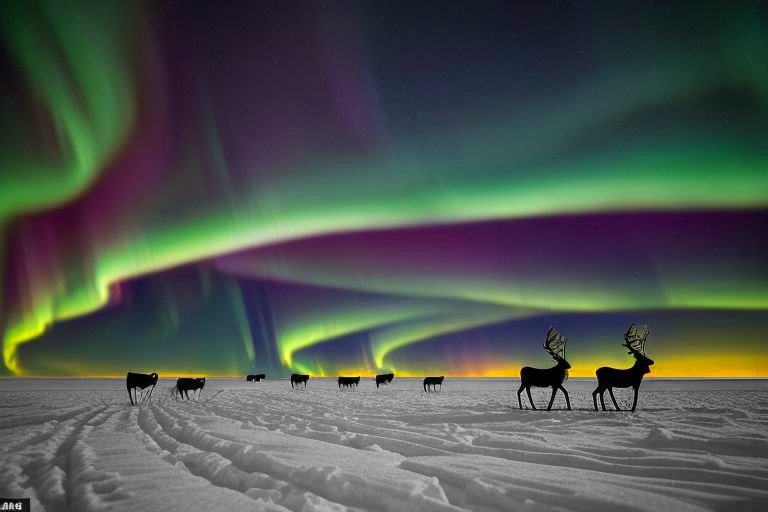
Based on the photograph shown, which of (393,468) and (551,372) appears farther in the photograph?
(551,372)

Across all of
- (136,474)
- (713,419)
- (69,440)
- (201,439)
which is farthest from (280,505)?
(713,419)

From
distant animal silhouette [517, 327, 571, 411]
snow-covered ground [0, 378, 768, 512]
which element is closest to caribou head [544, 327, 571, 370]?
distant animal silhouette [517, 327, 571, 411]

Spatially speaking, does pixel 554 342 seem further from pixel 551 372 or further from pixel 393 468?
pixel 393 468

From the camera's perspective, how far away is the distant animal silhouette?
13524 mm

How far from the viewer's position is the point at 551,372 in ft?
44.8

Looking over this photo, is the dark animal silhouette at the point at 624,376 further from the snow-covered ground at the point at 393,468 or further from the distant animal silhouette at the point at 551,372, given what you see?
the snow-covered ground at the point at 393,468

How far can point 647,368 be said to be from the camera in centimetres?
1316

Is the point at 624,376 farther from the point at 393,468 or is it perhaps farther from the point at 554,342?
the point at 393,468

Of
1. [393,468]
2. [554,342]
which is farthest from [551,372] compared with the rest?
[393,468]

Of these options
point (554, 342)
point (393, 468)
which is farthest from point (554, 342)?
point (393, 468)

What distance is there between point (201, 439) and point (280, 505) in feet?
14.1

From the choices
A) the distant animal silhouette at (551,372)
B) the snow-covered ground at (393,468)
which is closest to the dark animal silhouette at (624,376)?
the distant animal silhouette at (551,372)

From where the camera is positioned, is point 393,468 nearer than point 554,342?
Yes

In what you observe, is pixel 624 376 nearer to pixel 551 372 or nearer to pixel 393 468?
pixel 551 372
